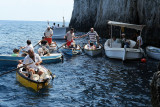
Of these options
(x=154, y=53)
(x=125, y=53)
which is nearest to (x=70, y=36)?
(x=125, y=53)

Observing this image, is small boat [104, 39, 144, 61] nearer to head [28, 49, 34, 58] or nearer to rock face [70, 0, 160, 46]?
rock face [70, 0, 160, 46]

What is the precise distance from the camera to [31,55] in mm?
11664

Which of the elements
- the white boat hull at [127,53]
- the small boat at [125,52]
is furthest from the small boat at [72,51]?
the white boat hull at [127,53]

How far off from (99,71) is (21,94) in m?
6.42

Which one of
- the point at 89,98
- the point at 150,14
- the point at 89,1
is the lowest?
the point at 89,98

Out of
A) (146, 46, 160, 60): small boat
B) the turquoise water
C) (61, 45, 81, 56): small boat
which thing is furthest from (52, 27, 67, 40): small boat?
the turquoise water

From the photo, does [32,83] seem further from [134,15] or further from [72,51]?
[134,15]

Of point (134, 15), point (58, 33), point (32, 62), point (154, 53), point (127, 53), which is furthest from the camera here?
point (58, 33)

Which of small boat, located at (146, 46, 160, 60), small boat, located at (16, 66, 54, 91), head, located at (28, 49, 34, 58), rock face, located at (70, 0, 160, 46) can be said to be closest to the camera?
small boat, located at (16, 66, 54, 91)

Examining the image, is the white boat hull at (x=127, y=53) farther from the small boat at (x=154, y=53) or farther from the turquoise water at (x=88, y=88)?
the small boat at (x=154, y=53)

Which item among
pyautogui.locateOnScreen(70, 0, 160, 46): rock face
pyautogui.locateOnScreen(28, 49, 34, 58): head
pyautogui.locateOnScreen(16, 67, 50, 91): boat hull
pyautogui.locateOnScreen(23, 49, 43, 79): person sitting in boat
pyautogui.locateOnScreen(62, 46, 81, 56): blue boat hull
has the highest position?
pyautogui.locateOnScreen(70, 0, 160, 46): rock face

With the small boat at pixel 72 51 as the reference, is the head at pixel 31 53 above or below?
above

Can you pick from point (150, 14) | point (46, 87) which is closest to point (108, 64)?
point (46, 87)

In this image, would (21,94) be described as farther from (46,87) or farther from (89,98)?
(89,98)
